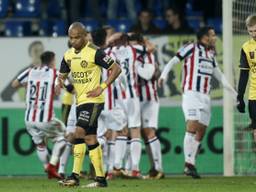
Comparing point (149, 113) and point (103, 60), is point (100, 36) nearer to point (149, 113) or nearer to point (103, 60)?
point (149, 113)

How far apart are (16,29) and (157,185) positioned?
295 inches

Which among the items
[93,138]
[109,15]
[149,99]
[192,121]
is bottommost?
[93,138]

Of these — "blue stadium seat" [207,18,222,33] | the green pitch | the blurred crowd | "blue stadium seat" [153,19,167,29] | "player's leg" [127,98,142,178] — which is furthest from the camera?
"blue stadium seat" [153,19,167,29]

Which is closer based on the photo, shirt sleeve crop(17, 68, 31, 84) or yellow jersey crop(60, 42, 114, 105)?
yellow jersey crop(60, 42, 114, 105)

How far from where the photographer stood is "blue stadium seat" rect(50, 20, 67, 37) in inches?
894

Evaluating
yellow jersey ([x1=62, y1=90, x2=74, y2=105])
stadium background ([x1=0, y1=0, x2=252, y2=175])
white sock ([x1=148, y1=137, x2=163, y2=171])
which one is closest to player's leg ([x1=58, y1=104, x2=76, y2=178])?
yellow jersey ([x1=62, y1=90, x2=74, y2=105])

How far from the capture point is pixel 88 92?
15.2 m

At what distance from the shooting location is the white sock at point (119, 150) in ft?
61.3

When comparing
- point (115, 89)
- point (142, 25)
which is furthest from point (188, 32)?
point (115, 89)

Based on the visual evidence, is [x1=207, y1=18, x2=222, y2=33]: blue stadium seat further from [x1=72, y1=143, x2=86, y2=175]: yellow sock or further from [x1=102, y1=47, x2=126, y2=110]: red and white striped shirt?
[x1=72, y1=143, x2=86, y2=175]: yellow sock

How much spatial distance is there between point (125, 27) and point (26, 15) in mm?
1993

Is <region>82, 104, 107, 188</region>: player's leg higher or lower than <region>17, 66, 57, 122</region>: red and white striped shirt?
lower

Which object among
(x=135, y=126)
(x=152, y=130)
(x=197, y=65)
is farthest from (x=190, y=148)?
(x=197, y=65)

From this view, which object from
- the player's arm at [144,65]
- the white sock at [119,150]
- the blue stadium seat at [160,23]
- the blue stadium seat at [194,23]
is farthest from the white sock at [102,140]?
the blue stadium seat at [194,23]
